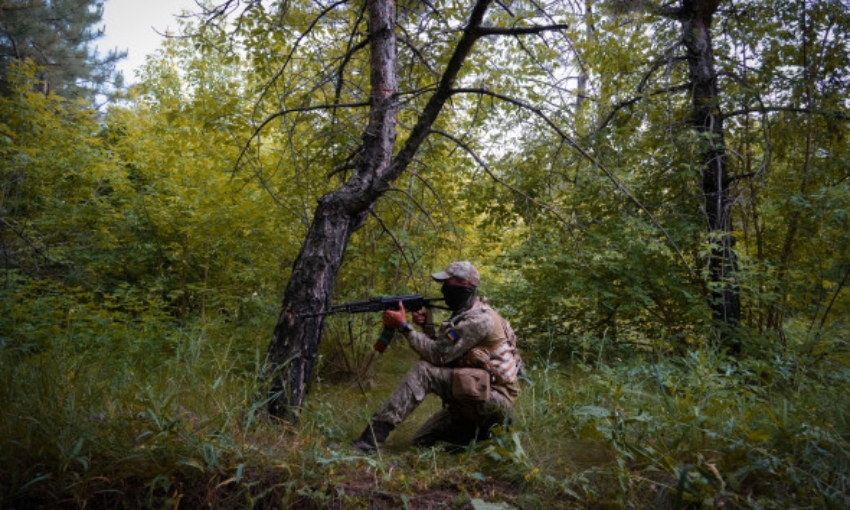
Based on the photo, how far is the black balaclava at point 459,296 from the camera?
139 inches

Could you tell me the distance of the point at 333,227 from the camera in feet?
10.8

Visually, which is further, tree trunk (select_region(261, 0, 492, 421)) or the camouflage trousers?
the camouflage trousers

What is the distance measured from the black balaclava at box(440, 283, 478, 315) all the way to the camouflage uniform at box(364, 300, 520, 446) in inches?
4.4

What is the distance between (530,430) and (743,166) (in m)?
4.72

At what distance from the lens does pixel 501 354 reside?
3.38m

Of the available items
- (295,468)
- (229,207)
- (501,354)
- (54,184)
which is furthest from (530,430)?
(54,184)

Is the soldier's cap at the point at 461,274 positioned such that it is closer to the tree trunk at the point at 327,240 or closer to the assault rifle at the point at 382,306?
the assault rifle at the point at 382,306

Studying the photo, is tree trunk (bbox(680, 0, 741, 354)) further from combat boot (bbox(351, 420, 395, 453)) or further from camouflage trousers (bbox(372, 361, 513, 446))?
combat boot (bbox(351, 420, 395, 453))

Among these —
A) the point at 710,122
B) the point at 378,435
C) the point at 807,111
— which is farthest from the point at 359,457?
the point at 710,122

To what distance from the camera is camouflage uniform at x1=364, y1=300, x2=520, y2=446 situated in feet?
10.5

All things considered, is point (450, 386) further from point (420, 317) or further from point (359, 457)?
point (359, 457)

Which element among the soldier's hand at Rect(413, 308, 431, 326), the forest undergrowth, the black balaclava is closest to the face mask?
the black balaclava

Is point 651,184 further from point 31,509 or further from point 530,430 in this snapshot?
point 31,509

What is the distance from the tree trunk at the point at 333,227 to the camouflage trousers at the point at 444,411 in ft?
2.14
